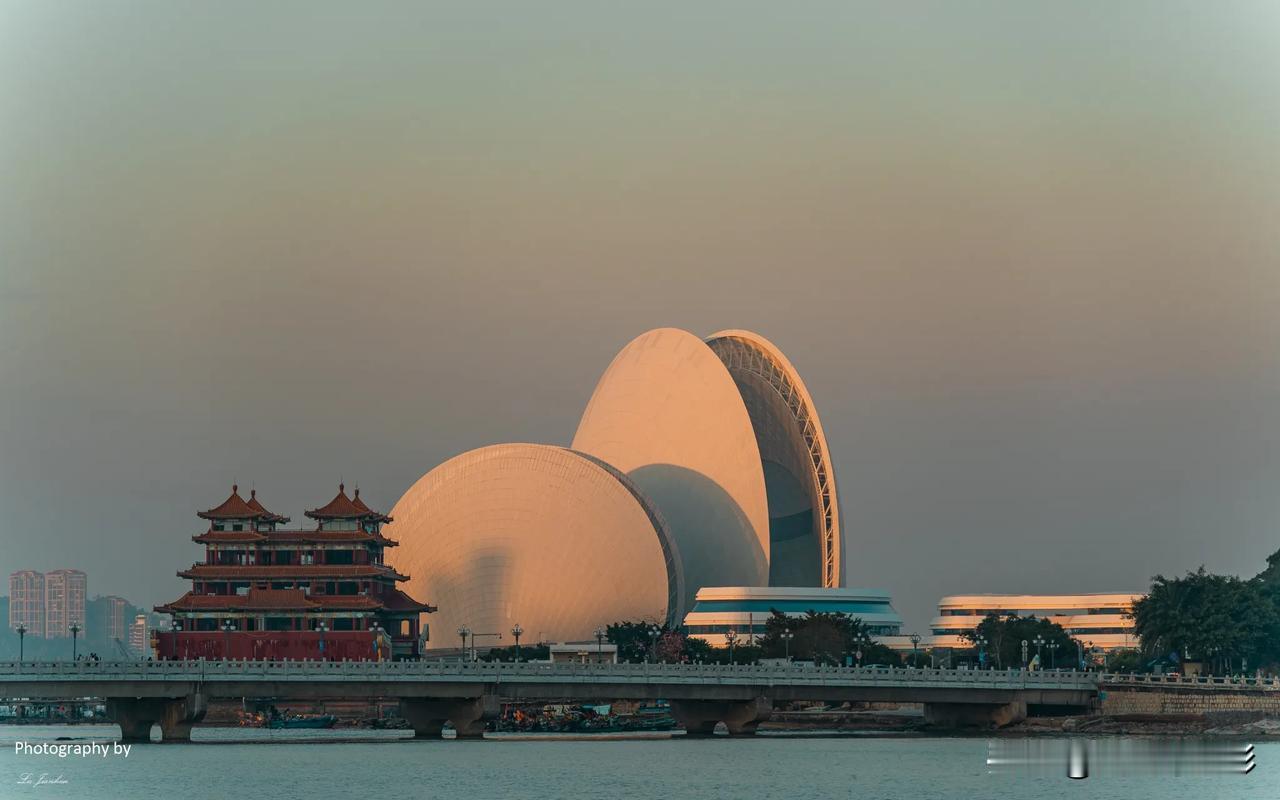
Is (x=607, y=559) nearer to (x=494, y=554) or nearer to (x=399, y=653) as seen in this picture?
(x=494, y=554)

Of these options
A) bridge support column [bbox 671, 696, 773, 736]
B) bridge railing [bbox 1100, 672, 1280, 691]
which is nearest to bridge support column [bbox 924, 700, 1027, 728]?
bridge railing [bbox 1100, 672, 1280, 691]

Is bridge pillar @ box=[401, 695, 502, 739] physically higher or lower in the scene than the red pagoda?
lower

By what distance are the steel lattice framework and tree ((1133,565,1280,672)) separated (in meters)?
43.3

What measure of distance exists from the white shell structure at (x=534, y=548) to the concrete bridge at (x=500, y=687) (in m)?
49.9

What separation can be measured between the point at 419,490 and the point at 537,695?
70.3 metres

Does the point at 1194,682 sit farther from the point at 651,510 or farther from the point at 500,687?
the point at 651,510

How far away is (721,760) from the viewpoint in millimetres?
95812

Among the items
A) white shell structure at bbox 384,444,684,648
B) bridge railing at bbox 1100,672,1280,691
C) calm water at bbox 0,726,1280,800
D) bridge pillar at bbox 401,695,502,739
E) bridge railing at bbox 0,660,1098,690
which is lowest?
calm water at bbox 0,726,1280,800

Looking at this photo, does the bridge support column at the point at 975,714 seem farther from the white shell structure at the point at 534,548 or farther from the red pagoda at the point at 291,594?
the white shell structure at the point at 534,548

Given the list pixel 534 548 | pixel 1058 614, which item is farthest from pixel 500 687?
pixel 1058 614

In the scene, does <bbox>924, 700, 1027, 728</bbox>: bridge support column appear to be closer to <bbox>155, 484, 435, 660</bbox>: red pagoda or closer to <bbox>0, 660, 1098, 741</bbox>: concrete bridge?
<bbox>0, 660, 1098, 741</bbox>: concrete bridge

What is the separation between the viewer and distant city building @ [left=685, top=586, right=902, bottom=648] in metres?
168

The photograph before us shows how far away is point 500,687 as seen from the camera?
110 metres

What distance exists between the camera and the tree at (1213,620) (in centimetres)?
12788
